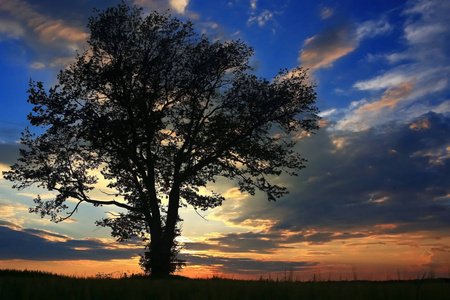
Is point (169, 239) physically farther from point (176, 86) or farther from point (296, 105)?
point (296, 105)

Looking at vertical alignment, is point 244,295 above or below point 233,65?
below

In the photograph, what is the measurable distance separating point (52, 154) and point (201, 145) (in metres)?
11.1

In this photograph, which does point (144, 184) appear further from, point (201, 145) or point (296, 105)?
point (296, 105)

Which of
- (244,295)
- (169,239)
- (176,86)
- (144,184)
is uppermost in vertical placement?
(176,86)

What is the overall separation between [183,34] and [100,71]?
22.0 feet

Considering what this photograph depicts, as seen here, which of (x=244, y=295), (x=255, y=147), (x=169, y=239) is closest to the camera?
(x=244, y=295)

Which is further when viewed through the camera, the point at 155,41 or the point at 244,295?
the point at 155,41

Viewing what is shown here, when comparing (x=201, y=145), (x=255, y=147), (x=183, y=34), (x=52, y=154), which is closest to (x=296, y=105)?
(x=255, y=147)

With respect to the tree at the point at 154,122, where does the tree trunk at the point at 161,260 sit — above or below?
below

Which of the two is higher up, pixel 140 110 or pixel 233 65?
pixel 233 65

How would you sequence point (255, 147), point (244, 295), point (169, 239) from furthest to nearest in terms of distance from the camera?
1. point (255, 147)
2. point (169, 239)
3. point (244, 295)

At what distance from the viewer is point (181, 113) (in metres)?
30.5

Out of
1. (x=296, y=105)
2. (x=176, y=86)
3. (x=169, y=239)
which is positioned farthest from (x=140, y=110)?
(x=296, y=105)

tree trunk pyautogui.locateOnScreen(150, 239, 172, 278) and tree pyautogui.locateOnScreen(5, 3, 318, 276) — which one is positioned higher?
tree pyautogui.locateOnScreen(5, 3, 318, 276)
